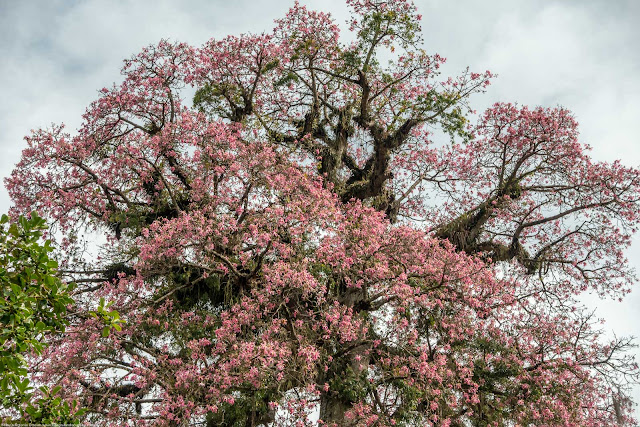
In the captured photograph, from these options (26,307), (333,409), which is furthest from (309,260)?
(26,307)

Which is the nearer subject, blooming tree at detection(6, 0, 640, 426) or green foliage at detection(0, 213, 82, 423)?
green foliage at detection(0, 213, 82, 423)

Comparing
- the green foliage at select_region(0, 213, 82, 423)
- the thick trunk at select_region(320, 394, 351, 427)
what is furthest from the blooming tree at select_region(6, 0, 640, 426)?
the green foliage at select_region(0, 213, 82, 423)

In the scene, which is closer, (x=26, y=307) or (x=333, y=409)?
(x=26, y=307)

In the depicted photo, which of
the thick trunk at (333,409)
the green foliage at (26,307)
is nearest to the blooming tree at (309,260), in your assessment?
the thick trunk at (333,409)

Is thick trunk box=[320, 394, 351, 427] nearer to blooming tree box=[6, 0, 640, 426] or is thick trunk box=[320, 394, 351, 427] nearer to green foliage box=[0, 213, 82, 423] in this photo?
blooming tree box=[6, 0, 640, 426]

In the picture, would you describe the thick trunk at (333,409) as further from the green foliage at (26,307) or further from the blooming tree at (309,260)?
the green foliage at (26,307)

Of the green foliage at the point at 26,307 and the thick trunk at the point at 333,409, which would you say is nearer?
the green foliage at the point at 26,307

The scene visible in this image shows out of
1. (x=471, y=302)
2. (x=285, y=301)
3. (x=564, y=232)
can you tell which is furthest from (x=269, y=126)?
(x=564, y=232)

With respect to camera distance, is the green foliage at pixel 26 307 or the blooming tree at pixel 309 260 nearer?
the green foliage at pixel 26 307

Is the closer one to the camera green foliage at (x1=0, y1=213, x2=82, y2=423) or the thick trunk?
green foliage at (x1=0, y1=213, x2=82, y2=423)

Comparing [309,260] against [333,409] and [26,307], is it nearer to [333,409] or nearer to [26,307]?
[333,409]

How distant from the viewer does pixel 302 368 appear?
10578 millimetres

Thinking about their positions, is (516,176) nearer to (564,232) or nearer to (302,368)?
(564,232)

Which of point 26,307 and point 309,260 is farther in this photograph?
point 309,260
